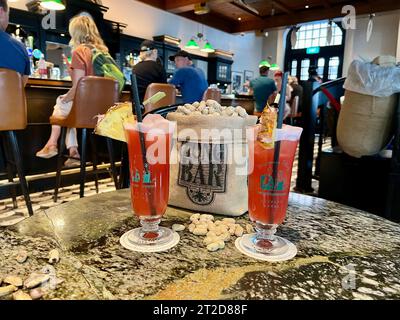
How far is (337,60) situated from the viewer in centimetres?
1124

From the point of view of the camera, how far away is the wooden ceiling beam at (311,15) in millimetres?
8109

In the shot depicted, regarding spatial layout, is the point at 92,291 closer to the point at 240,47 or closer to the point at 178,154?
the point at 178,154

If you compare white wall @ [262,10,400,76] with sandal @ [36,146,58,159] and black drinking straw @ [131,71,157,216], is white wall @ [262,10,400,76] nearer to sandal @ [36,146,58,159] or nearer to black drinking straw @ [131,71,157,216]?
sandal @ [36,146,58,159]

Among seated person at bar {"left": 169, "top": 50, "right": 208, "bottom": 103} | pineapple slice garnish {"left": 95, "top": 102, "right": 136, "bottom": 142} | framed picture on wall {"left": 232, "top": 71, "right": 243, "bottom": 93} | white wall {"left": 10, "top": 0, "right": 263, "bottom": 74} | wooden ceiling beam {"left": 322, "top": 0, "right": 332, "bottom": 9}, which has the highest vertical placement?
wooden ceiling beam {"left": 322, "top": 0, "right": 332, "bottom": 9}

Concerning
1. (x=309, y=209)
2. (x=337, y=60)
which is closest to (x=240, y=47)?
(x=337, y=60)

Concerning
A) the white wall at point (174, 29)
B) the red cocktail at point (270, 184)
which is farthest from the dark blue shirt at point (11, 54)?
the white wall at point (174, 29)

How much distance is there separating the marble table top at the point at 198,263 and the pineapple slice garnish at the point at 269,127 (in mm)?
210

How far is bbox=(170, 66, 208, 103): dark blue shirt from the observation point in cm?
368

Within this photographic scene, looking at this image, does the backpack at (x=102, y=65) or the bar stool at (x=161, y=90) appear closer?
the backpack at (x=102, y=65)

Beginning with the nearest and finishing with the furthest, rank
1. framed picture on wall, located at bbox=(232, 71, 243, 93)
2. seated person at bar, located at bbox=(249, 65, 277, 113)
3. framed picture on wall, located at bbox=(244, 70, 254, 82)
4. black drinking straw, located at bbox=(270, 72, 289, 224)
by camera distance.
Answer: black drinking straw, located at bbox=(270, 72, 289, 224)
seated person at bar, located at bbox=(249, 65, 277, 113)
framed picture on wall, located at bbox=(232, 71, 243, 93)
framed picture on wall, located at bbox=(244, 70, 254, 82)

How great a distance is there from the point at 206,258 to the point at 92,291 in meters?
0.20

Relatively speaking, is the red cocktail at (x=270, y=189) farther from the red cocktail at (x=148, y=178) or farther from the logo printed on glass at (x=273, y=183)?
the red cocktail at (x=148, y=178)

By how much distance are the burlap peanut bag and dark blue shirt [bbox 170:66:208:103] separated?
116 inches

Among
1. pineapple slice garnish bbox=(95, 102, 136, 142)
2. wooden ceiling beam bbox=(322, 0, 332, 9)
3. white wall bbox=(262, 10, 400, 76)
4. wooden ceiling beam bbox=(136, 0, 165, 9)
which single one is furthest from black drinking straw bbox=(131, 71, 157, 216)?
white wall bbox=(262, 10, 400, 76)
